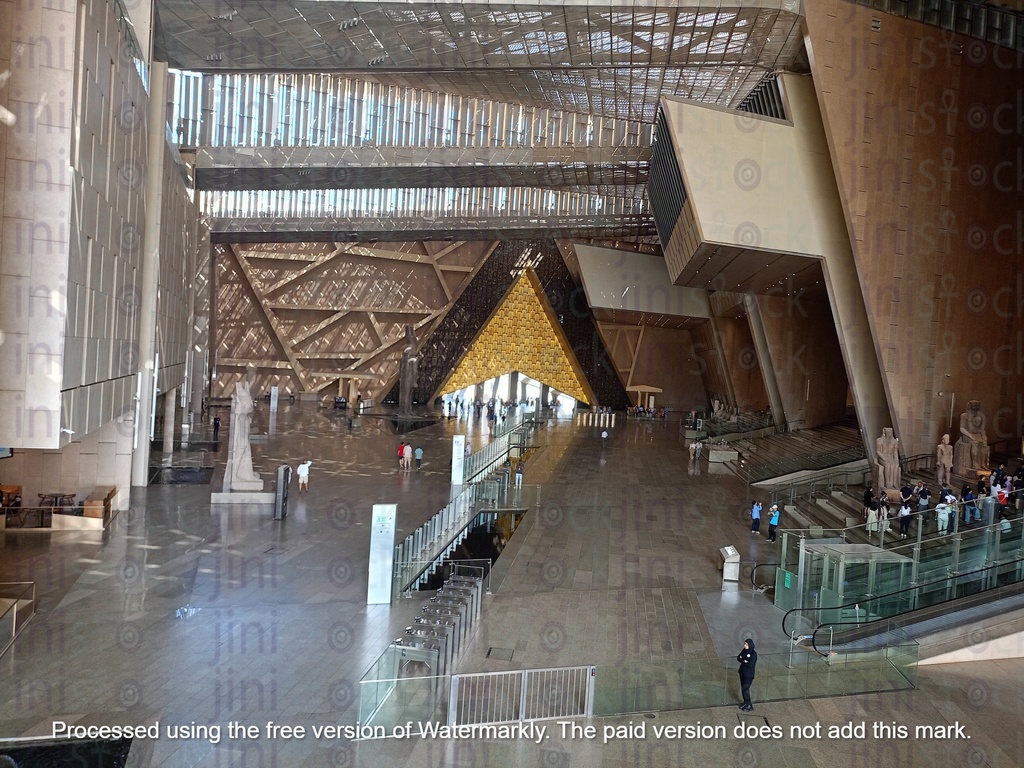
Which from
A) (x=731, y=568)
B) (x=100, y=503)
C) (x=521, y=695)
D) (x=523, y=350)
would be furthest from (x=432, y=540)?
(x=523, y=350)

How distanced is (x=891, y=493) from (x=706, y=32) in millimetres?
10088

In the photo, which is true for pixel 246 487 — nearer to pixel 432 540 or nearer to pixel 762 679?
pixel 432 540

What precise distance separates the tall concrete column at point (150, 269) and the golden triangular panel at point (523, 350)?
27124 millimetres

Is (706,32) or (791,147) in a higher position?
(706,32)

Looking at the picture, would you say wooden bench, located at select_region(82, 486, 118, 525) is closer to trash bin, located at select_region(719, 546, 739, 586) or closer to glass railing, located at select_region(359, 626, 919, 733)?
glass railing, located at select_region(359, 626, 919, 733)

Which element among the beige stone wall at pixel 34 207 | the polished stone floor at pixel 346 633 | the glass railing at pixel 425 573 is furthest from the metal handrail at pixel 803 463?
the beige stone wall at pixel 34 207

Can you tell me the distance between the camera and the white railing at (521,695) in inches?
271

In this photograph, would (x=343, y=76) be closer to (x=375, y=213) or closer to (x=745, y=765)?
(x=375, y=213)

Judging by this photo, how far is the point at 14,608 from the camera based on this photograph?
27.3ft

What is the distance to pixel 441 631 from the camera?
8180 mm

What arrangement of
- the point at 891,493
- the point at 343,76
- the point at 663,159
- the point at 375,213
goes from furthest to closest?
1. the point at 375,213
2. the point at 343,76
3. the point at 663,159
4. the point at 891,493

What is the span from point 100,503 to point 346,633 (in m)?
6.51

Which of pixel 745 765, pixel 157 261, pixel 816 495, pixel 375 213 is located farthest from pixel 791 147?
pixel 375 213

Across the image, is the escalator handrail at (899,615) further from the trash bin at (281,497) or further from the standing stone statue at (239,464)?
the standing stone statue at (239,464)
